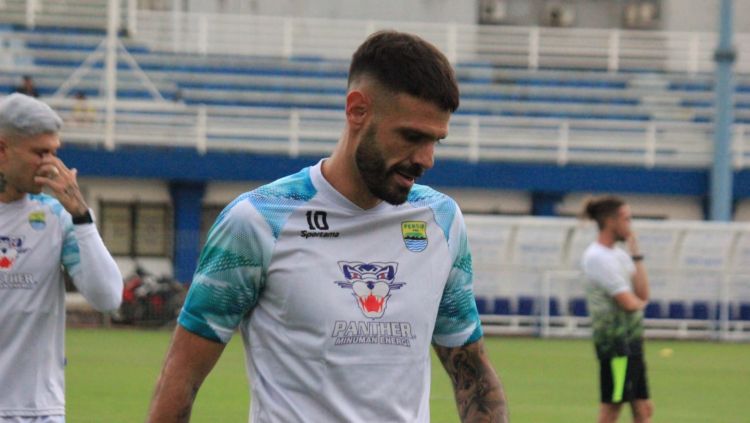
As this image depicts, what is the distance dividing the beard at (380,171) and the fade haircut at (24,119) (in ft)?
6.35

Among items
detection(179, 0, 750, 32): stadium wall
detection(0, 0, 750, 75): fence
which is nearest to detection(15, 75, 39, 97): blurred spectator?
detection(0, 0, 750, 75): fence

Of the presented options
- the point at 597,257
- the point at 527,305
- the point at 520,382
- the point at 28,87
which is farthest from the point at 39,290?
the point at 28,87

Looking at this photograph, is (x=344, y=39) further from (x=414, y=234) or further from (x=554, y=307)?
(x=414, y=234)

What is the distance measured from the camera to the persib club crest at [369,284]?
3.76 meters

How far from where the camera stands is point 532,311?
1099 inches

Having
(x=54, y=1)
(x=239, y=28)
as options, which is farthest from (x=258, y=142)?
(x=54, y=1)

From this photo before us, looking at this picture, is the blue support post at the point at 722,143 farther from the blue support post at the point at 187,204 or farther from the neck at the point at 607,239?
the neck at the point at 607,239

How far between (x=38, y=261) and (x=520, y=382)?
12.7m

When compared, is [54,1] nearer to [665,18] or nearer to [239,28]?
[239,28]

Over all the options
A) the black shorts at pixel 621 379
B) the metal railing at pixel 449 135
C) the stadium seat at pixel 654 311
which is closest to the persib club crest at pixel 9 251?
the black shorts at pixel 621 379

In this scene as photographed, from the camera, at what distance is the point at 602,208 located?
38.3ft

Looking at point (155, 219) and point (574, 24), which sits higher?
point (574, 24)

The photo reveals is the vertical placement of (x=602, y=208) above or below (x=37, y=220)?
below

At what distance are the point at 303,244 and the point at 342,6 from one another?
38421 mm
